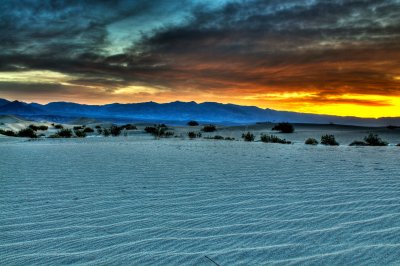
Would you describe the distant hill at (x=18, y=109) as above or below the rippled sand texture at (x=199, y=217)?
above

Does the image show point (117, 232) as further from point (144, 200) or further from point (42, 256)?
point (144, 200)

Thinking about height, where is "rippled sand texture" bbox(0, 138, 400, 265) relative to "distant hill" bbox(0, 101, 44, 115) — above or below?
below

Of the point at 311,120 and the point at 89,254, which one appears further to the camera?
the point at 311,120

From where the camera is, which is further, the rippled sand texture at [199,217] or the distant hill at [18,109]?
the distant hill at [18,109]

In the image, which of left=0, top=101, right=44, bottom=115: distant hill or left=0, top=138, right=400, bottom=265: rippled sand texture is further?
left=0, top=101, right=44, bottom=115: distant hill

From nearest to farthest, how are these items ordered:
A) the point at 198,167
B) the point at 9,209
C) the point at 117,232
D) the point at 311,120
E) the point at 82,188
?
the point at 117,232 < the point at 9,209 < the point at 82,188 < the point at 198,167 < the point at 311,120

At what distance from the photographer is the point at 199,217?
3.43 metres

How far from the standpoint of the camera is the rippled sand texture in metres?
2.52

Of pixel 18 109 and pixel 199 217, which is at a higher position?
pixel 18 109

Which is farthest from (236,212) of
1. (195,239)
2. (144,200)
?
(144,200)

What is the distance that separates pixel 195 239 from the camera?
282 cm

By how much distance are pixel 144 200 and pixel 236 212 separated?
3.55 ft

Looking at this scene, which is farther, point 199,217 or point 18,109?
point 18,109

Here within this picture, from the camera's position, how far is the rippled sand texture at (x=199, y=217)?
2516 mm
